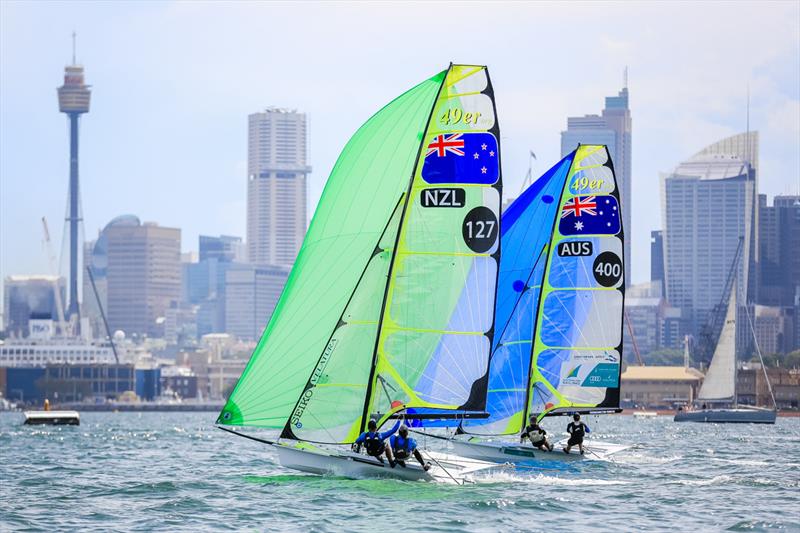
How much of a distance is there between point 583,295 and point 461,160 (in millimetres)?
12050

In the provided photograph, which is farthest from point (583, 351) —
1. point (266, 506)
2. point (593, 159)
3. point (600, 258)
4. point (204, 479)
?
point (266, 506)

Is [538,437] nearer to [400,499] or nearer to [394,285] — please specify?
[394,285]

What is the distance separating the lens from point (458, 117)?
33656 mm

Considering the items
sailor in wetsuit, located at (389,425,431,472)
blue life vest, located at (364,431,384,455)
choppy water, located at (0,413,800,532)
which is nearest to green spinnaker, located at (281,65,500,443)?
blue life vest, located at (364,431,384,455)

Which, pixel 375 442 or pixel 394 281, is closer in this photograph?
pixel 375 442

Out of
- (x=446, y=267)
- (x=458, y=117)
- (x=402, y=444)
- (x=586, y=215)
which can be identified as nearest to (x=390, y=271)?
(x=446, y=267)

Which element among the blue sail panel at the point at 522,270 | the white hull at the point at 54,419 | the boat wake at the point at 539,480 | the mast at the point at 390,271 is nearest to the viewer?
the mast at the point at 390,271

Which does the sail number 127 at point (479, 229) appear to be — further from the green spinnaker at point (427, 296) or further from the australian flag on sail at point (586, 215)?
the australian flag on sail at point (586, 215)

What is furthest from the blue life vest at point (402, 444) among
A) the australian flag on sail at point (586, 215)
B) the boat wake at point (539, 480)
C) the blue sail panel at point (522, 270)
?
the australian flag on sail at point (586, 215)

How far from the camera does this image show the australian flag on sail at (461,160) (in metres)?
33.6

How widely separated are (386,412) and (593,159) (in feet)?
44.8

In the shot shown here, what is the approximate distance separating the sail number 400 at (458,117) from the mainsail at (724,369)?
8376cm

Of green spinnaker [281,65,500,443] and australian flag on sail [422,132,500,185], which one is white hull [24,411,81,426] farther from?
australian flag on sail [422,132,500,185]

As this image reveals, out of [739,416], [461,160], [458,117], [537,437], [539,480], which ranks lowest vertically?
[739,416]
